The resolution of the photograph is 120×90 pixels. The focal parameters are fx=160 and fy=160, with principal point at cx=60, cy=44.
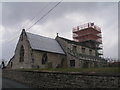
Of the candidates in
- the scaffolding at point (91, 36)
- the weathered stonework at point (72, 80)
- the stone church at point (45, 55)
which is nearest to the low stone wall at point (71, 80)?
the weathered stonework at point (72, 80)

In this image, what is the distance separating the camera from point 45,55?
3338 centimetres

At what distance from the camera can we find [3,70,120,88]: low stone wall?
28.1 feet

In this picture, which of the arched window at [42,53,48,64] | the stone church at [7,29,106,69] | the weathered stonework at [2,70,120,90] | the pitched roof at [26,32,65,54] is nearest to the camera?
the weathered stonework at [2,70,120,90]

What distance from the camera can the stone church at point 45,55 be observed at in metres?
31.5

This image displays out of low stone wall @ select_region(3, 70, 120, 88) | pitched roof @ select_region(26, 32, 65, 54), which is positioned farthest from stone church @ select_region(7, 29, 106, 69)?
low stone wall @ select_region(3, 70, 120, 88)

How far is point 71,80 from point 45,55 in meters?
22.3

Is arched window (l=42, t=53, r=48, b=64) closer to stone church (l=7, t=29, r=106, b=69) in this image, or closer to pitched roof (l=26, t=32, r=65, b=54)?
stone church (l=7, t=29, r=106, b=69)

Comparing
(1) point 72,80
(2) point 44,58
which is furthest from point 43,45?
(1) point 72,80

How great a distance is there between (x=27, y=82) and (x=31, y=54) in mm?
12286

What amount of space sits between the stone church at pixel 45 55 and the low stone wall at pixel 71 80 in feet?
42.1

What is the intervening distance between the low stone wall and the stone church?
42.1 feet

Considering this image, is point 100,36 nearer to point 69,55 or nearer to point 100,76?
point 69,55

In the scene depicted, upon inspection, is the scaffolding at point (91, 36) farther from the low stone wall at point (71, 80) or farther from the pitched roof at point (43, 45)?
the low stone wall at point (71, 80)

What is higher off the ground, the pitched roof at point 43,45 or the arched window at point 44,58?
the pitched roof at point 43,45
